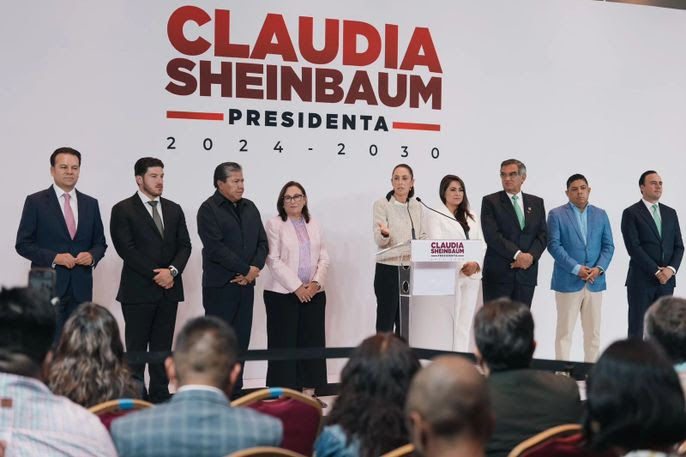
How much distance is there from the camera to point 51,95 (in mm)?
6613

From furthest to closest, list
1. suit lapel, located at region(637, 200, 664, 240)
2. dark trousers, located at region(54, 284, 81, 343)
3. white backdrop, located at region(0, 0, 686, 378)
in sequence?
suit lapel, located at region(637, 200, 664, 240) → white backdrop, located at region(0, 0, 686, 378) → dark trousers, located at region(54, 284, 81, 343)

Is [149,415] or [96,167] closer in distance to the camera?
[149,415]

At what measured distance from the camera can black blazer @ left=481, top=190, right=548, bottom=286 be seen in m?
6.79

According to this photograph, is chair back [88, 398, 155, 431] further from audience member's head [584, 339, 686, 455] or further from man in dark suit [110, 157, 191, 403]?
man in dark suit [110, 157, 191, 403]

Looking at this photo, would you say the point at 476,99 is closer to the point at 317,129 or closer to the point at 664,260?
the point at 317,129

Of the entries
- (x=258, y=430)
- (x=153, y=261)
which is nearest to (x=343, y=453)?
(x=258, y=430)

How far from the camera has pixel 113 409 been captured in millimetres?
2578

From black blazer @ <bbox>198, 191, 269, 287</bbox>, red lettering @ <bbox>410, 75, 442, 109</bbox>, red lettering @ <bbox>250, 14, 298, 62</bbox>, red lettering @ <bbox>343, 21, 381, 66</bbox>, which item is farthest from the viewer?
red lettering @ <bbox>410, 75, 442, 109</bbox>

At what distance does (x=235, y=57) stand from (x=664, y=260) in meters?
4.00

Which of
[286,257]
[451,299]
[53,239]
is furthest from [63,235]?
[451,299]

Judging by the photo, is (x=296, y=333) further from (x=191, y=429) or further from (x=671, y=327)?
(x=191, y=429)

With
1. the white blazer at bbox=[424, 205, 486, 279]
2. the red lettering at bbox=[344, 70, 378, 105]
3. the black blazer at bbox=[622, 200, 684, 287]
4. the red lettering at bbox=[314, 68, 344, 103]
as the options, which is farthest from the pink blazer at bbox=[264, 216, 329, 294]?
the black blazer at bbox=[622, 200, 684, 287]

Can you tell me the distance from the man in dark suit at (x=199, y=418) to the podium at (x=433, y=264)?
3.51m

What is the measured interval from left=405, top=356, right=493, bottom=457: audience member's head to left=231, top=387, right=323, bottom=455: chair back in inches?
46.3
